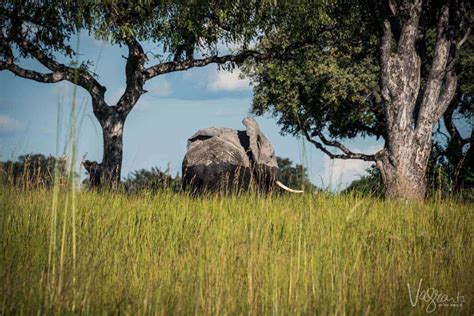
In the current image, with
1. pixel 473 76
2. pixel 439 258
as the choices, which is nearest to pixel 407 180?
pixel 439 258

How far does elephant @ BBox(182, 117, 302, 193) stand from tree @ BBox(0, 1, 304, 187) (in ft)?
7.89

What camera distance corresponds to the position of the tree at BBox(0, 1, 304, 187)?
58.7 ft

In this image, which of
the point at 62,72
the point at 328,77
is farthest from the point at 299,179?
the point at 328,77

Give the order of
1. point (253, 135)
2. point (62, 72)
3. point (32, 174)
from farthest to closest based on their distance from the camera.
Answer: point (253, 135) < point (62, 72) < point (32, 174)

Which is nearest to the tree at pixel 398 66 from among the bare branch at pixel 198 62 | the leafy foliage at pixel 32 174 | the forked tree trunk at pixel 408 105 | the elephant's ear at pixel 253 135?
the forked tree trunk at pixel 408 105

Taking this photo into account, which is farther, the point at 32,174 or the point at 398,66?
the point at 398,66

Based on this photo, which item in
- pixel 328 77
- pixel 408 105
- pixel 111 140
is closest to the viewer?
pixel 408 105

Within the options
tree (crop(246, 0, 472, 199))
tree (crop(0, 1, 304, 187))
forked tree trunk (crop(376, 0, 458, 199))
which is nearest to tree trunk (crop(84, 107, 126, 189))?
tree (crop(0, 1, 304, 187))

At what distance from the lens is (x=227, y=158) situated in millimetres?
20172

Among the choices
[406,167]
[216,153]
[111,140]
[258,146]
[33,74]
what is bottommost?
[406,167]

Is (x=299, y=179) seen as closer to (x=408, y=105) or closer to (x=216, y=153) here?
(x=408, y=105)

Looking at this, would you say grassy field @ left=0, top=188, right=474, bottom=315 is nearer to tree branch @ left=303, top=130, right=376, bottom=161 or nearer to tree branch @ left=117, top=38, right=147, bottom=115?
tree branch @ left=117, top=38, right=147, bottom=115

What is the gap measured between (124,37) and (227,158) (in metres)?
5.30

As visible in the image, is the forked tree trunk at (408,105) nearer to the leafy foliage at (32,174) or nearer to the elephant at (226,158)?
the elephant at (226,158)
